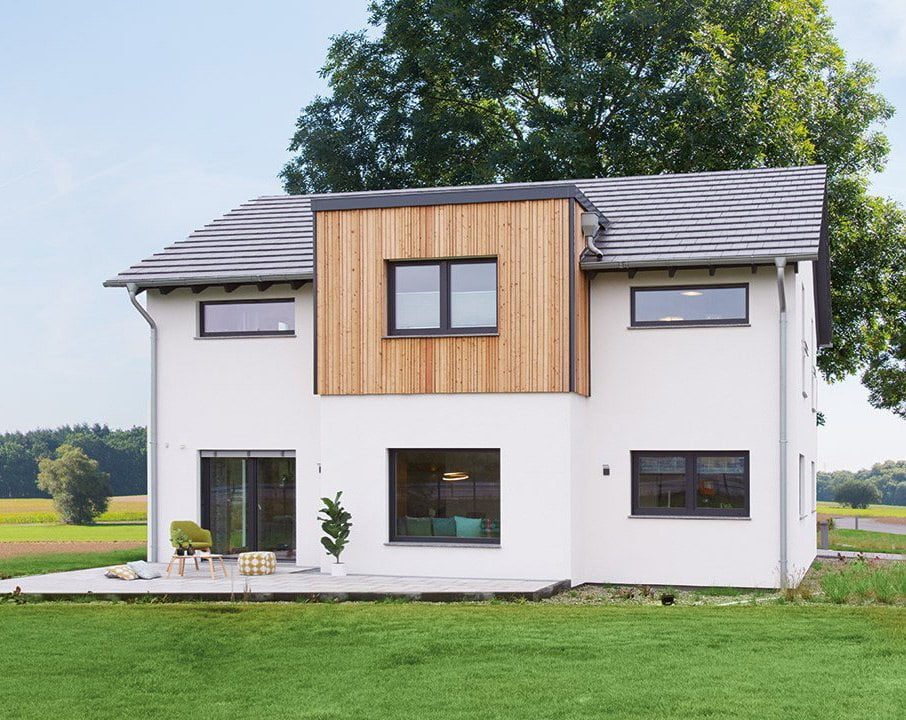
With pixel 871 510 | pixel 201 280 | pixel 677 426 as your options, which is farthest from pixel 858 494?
pixel 201 280

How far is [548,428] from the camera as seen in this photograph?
1692cm

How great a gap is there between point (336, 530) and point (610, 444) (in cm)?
414

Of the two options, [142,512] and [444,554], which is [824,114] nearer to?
[444,554]

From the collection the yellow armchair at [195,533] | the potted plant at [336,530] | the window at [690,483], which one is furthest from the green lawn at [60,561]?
the window at [690,483]

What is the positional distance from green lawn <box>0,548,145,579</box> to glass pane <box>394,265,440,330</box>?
7.14m

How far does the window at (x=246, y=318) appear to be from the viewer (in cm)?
1950

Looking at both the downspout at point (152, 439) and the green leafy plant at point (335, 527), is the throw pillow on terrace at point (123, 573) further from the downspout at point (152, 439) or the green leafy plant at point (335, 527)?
the green leafy plant at point (335, 527)

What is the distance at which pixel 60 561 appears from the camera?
21.5 meters

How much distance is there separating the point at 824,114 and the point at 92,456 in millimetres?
33250

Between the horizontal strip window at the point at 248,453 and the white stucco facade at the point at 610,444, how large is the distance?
3.42 feet

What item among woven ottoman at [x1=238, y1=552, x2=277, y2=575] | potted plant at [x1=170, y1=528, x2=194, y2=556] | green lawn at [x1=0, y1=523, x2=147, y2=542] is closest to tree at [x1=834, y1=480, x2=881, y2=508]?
green lawn at [x1=0, y1=523, x2=147, y2=542]

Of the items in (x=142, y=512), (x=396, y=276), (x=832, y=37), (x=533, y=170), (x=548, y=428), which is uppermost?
(x=832, y=37)

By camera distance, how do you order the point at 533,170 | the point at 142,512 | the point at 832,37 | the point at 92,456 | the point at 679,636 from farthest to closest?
the point at 92,456 < the point at 142,512 < the point at 832,37 < the point at 533,170 < the point at 679,636

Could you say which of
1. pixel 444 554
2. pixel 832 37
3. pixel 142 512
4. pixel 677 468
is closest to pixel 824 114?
pixel 832 37
